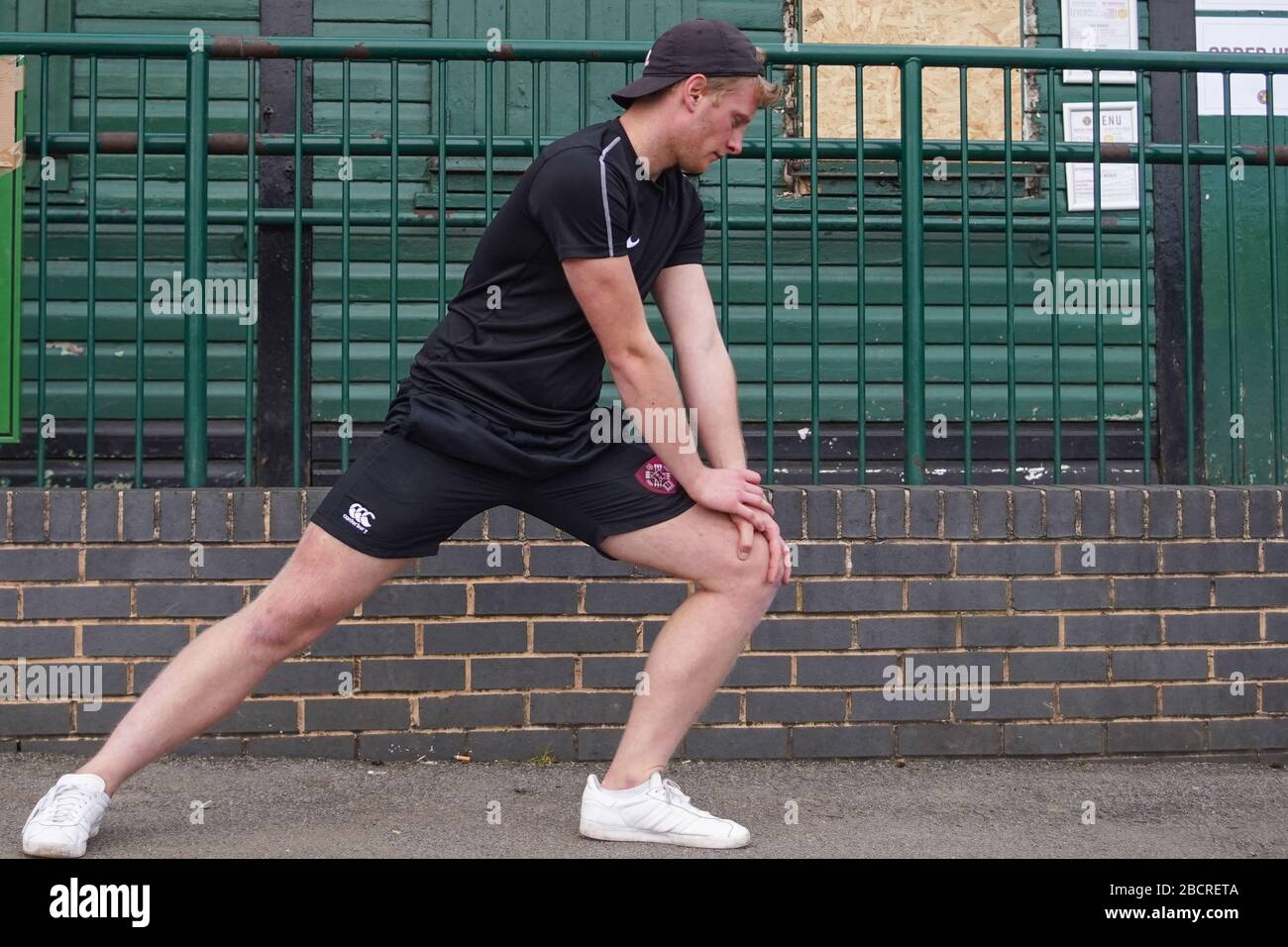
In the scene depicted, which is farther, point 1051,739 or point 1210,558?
point 1210,558

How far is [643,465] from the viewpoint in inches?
117

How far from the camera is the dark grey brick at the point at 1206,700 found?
160 inches

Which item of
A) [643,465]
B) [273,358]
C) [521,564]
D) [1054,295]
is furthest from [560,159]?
[273,358]

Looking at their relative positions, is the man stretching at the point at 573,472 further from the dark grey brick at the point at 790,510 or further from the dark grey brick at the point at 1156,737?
the dark grey brick at the point at 1156,737

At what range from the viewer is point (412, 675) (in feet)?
12.8

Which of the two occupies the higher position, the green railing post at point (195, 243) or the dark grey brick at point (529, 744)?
the green railing post at point (195, 243)

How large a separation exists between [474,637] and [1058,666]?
1769mm

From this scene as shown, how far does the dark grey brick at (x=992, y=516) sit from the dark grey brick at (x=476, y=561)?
1.20m

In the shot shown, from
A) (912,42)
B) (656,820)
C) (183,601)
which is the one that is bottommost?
(656,820)

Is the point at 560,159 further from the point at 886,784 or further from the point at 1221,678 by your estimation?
the point at 1221,678

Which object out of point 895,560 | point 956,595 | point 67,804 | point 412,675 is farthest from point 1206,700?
point 67,804

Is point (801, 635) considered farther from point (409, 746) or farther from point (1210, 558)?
point (1210, 558)

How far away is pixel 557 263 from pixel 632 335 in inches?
10.1

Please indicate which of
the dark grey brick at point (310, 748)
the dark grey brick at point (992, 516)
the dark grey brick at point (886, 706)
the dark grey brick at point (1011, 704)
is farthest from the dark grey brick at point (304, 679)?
the dark grey brick at point (992, 516)
